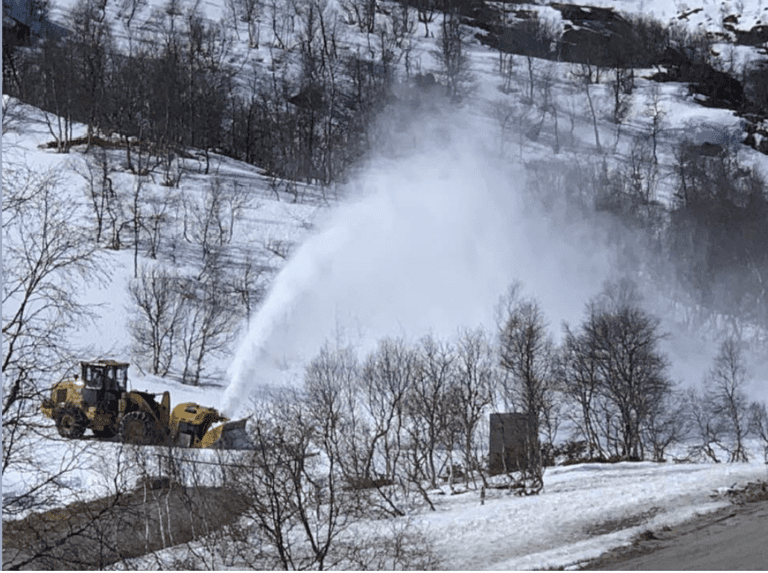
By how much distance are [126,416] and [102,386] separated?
1.21 m

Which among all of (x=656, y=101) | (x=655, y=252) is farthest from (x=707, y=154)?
(x=655, y=252)

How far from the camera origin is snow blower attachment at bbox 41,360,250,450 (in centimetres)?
1797

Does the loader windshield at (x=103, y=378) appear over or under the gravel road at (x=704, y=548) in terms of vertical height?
over

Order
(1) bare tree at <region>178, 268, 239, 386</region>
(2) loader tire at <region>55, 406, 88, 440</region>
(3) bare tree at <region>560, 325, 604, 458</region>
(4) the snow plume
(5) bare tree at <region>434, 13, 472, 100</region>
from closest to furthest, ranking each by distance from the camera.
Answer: (2) loader tire at <region>55, 406, 88, 440</region> < (4) the snow plume < (1) bare tree at <region>178, 268, 239, 386</region> < (3) bare tree at <region>560, 325, 604, 458</region> < (5) bare tree at <region>434, 13, 472, 100</region>

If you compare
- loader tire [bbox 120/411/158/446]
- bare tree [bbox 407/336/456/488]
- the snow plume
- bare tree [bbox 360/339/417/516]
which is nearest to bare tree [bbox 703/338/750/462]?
the snow plume

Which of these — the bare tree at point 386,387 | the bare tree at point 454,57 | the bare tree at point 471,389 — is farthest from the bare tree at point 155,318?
the bare tree at point 454,57

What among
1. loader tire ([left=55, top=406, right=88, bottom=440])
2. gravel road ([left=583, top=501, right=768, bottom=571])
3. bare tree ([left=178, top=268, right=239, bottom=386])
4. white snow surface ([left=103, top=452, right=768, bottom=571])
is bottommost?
white snow surface ([left=103, top=452, right=768, bottom=571])

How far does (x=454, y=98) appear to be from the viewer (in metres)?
59.4

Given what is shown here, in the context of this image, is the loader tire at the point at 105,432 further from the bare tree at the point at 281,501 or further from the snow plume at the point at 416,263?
the bare tree at the point at 281,501

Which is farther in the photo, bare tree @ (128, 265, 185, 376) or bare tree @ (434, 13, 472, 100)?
bare tree @ (434, 13, 472, 100)

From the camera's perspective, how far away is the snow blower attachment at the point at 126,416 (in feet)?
59.0

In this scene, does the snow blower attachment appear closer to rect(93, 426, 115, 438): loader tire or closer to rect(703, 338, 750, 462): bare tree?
rect(93, 426, 115, 438): loader tire

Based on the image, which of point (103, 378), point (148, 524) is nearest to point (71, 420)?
point (103, 378)

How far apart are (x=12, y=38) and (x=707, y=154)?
2142 inches
